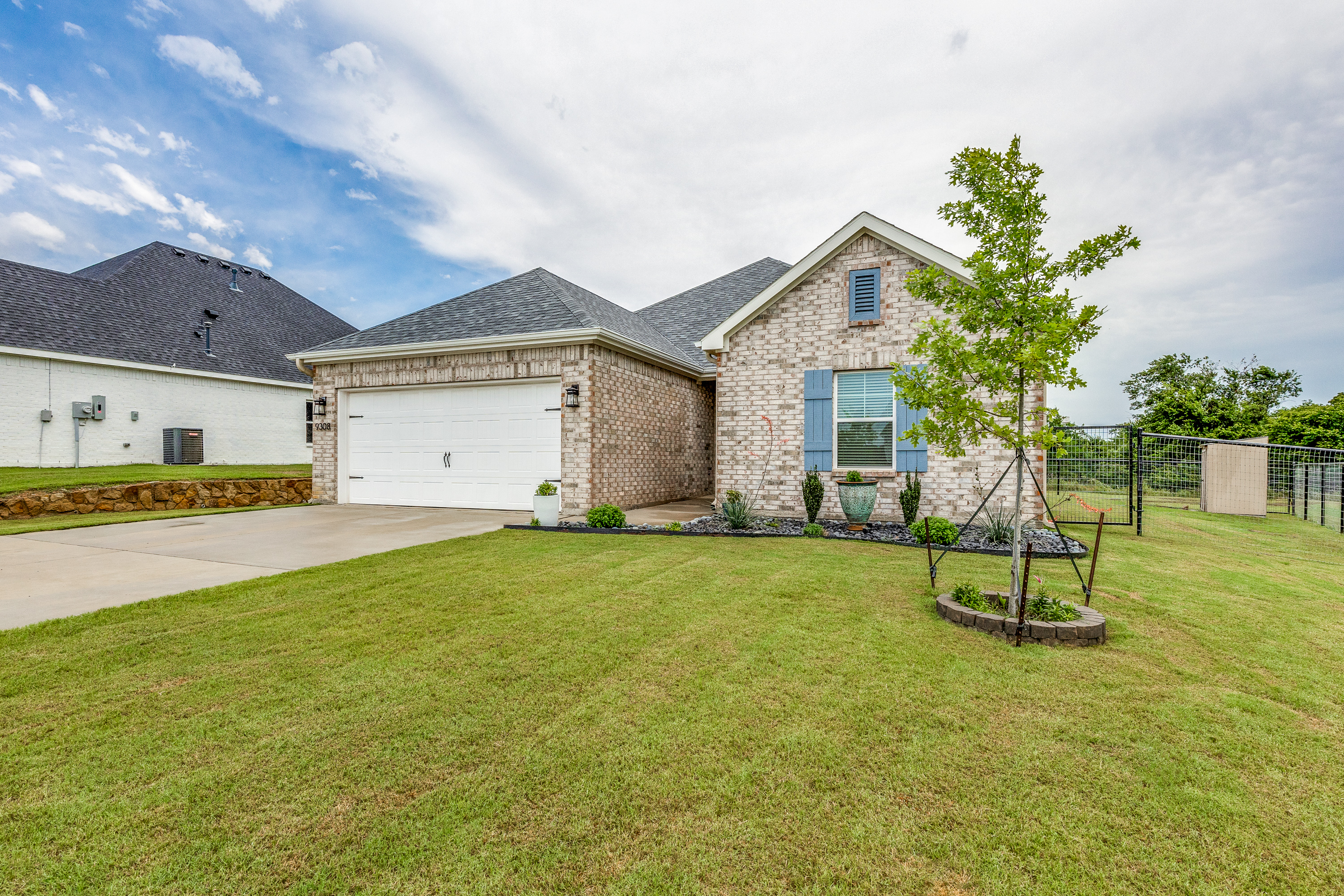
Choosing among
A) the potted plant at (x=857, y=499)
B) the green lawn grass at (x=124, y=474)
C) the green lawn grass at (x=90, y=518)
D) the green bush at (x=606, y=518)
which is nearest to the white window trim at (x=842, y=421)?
the potted plant at (x=857, y=499)

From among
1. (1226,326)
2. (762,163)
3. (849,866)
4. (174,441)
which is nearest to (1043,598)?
(849,866)

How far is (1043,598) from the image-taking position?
12.9 ft

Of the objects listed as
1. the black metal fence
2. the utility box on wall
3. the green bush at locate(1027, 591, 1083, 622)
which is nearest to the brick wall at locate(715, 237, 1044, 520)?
the black metal fence

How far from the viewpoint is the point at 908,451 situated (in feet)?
28.2

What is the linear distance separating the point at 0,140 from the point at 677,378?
55.4 feet

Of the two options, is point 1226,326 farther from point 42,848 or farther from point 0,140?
point 0,140

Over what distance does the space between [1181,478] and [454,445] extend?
13.8 meters

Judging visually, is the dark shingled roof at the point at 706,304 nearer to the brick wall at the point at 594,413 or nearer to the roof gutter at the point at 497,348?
the brick wall at the point at 594,413

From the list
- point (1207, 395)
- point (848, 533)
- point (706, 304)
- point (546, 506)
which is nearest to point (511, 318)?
point (546, 506)

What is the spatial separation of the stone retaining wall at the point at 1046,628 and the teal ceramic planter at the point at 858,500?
414 cm

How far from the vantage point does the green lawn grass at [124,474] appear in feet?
33.4

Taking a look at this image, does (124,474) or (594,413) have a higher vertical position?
(594,413)

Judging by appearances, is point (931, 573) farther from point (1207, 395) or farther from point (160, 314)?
point (1207, 395)

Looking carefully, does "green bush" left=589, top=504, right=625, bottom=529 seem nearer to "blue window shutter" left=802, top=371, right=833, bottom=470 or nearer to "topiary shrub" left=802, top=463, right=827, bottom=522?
"topiary shrub" left=802, top=463, right=827, bottom=522
